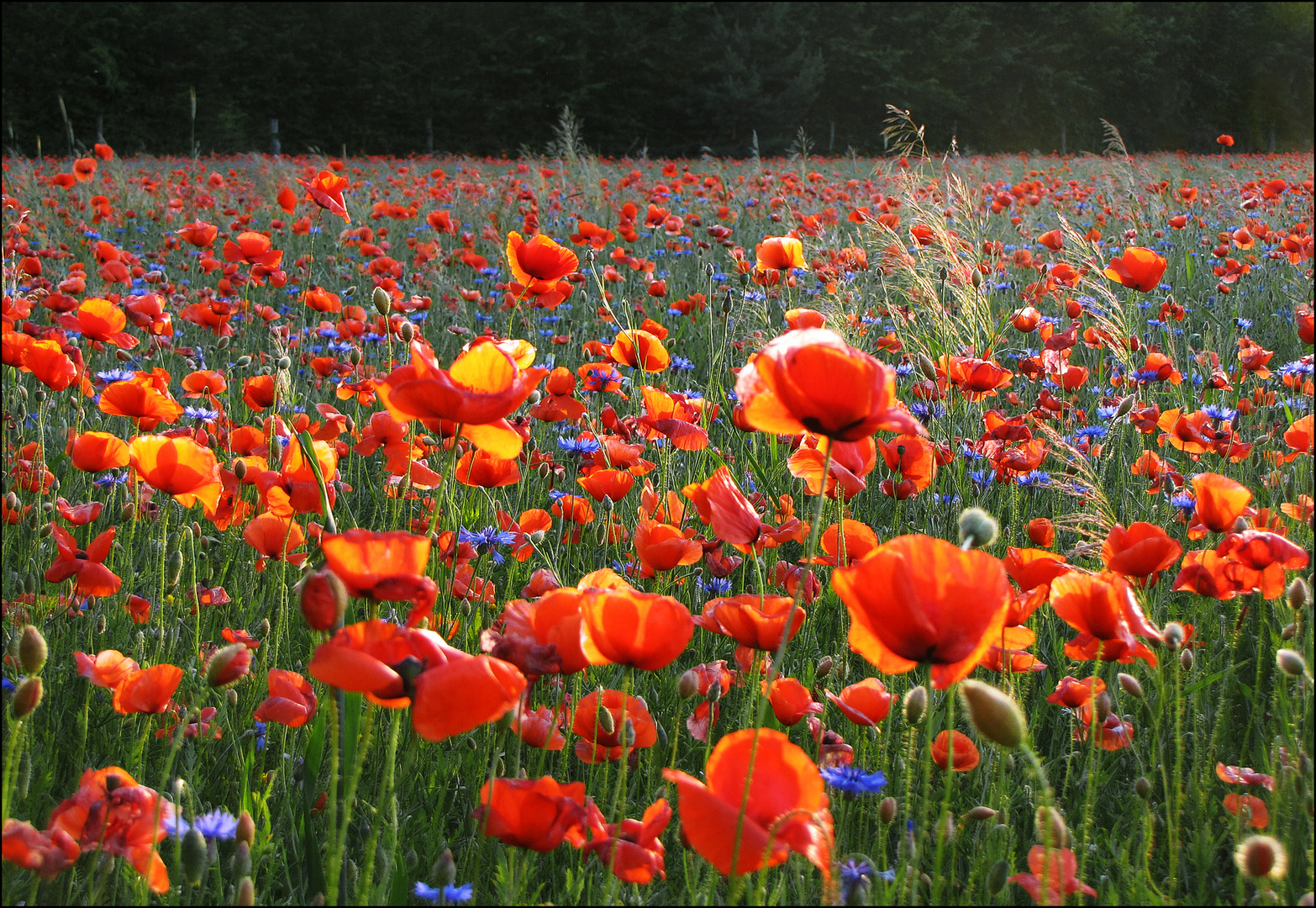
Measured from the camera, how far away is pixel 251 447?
1.98 metres

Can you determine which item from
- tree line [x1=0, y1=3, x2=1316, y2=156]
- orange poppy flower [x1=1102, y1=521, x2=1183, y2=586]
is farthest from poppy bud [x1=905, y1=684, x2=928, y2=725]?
tree line [x1=0, y1=3, x2=1316, y2=156]

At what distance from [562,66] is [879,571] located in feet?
90.9

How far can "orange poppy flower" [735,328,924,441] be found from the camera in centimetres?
84


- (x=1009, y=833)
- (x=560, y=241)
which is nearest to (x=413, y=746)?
(x=1009, y=833)

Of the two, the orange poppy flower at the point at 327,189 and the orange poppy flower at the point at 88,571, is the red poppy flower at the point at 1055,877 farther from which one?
the orange poppy flower at the point at 327,189

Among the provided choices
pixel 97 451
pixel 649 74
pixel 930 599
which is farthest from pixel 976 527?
pixel 649 74

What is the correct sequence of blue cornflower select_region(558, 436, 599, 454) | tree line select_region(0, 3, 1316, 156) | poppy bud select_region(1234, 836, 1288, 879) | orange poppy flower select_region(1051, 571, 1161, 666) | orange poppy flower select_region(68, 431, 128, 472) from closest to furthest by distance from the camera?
poppy bud select_region(1234, 836, 1288, 879), orange poppy flower select_region(1051, 571, 1161, 666), orange poppy flower select_region(68, 431, 128, 472), blue cornflower select_region(558, 436, 599, 454), tree line select_region(0, 3, 1316, 156)

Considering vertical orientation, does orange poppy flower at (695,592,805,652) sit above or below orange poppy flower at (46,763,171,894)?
above

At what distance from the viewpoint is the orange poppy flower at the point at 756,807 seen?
703 millimetres

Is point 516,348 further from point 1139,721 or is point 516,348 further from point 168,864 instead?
point 1139,721

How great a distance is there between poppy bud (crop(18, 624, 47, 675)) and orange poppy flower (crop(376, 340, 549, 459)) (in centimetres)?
40

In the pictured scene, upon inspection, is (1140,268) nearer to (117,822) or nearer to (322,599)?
(322,599)

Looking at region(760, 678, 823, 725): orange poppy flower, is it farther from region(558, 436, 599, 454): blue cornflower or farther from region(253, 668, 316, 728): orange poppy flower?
region(558, 436, 599, 454): blue cornflower

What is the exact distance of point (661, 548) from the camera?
4.46 ft
